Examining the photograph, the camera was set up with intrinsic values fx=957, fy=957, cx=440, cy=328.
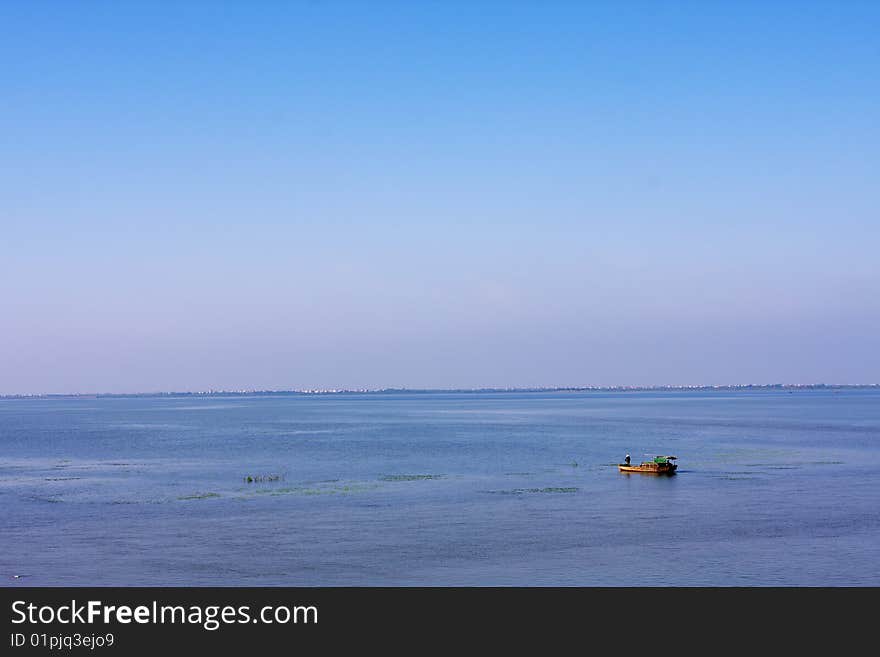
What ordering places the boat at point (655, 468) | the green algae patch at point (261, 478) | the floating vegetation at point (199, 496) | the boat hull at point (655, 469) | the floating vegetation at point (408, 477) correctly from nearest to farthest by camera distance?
1. the floating vegetation at point (199, 496)
2. the green algae patch at point (261, 478)
3. the floating vegetation at point (408, 477)
4. the boat hull at point (655, 469)
5. the boat at point (655, 468)

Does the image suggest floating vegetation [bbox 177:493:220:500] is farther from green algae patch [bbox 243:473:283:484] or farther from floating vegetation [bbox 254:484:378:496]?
green algae patch [bbox 243:473:283:484]

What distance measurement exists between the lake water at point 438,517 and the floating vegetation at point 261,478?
621mm

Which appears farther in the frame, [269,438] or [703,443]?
[269,438]

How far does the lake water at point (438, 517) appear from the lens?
41.5 m

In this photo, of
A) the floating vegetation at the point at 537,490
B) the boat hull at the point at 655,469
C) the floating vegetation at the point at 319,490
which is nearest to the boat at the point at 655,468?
the boat hull at the point at 655,469

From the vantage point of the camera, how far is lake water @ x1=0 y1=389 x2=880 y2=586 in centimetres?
4153

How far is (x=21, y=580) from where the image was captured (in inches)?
1566

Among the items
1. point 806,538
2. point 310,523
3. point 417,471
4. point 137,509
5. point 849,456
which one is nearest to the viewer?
point 806,538

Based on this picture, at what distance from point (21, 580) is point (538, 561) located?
2216 cm

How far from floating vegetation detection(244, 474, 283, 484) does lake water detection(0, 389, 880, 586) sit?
62 centimetres

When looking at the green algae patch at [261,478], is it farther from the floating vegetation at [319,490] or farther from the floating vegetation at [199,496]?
the floating vegetation at [199,496]

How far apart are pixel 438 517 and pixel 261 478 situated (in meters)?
25.0
